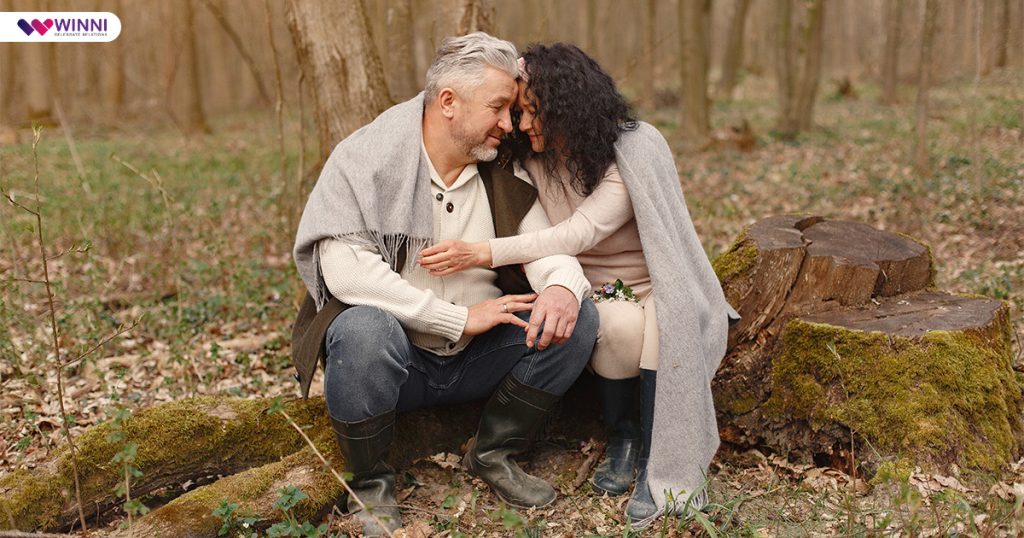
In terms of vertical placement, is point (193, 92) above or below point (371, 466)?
above

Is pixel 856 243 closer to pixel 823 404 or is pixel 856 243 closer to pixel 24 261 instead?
pixel 823 404

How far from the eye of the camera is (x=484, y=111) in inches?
119

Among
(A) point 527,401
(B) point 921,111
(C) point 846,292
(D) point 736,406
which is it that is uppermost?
(B) point 921,111

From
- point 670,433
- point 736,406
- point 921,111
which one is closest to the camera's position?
point 670,433

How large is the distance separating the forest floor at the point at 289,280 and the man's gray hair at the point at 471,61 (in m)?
1.37

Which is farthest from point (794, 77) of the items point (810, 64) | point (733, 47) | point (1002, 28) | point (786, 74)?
point (1002, 28)

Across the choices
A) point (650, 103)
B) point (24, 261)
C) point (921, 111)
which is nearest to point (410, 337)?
point (24, 261)

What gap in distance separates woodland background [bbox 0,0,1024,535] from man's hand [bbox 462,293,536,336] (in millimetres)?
605

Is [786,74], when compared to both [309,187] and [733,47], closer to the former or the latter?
[733,47]

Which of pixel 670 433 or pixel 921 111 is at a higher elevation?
pixel 921 111

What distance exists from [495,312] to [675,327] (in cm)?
66

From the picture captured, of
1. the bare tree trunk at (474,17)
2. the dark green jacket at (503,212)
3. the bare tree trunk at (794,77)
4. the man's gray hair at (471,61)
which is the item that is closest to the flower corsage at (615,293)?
the dark green jacket at (503,212)

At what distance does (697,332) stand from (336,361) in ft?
4.31

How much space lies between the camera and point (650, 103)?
17.0m
